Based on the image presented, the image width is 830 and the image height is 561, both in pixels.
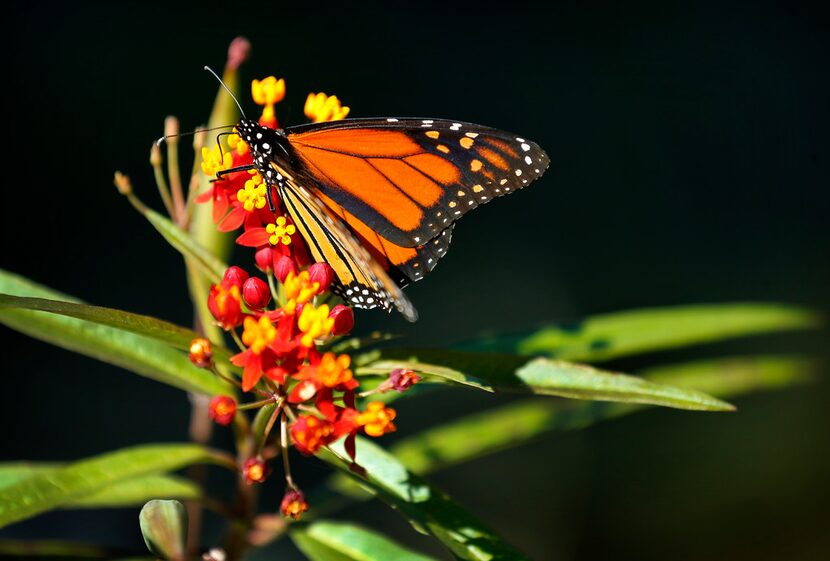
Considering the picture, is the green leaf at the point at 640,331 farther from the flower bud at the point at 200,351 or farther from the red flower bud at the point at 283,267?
the flower bud at the point at 200,351

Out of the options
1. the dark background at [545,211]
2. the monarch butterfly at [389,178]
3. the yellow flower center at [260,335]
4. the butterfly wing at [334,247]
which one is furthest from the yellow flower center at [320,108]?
the dark background at [545,211]

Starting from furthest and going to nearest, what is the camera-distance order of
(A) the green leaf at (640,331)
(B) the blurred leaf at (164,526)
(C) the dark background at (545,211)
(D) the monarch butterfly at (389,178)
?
1. (C) the dark background at (545,211)
2. (A) the green leaf at (640,331)
3. (D) the monarch butterfly at (389,178)
4. (B) the blurred leaf at (164,526)

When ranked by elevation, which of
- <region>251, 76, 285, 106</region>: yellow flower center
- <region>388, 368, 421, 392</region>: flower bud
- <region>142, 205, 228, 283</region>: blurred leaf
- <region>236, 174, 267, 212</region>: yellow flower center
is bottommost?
<region>388, 368, 421, 392</region>: flower bud

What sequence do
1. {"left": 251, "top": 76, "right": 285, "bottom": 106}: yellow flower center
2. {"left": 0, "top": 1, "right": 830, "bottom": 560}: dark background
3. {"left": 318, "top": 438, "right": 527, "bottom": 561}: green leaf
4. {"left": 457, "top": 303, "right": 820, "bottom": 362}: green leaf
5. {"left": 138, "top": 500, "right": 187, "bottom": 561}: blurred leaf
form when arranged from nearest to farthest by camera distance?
{"left": 138, "top": 500, "right": 187, "bottom": 561}: blurred leaf
{"left": 318, "top": 438, "right": 527, "bottom": 561}: green leaf
{"left": 251, "top": 76, "right": 285, "bottom": 106}: yellow flower center
{"left": 457, "top": 303, "right": 820, "bottom": 362}: green leaf
{"left": 0, "top": 1, "right": 830, "bottom": 560}: dark background

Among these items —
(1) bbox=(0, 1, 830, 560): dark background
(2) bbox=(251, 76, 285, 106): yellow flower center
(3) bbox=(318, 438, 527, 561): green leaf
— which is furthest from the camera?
(1) bbox=(0, 1, 830, 560): dark background

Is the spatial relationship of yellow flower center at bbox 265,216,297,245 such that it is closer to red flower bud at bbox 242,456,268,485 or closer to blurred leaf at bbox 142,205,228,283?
blurred leaf at bbox 142,205,228,283

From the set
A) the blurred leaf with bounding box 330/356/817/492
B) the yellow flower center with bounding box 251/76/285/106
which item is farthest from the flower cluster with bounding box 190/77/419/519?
the blurred leaf with bounding box 330/356/817/492

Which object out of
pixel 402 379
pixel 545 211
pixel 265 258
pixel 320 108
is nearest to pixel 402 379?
pixel 402 379
